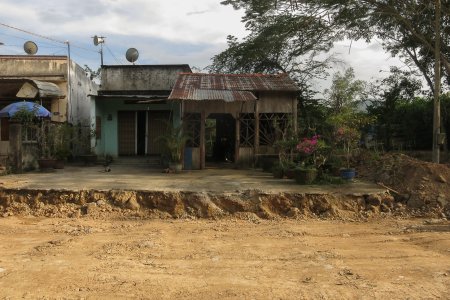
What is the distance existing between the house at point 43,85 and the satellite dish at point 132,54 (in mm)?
3728

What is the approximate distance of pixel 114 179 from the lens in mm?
10820

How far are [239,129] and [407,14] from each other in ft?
21.0

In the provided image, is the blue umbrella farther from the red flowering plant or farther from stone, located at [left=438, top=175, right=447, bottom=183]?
stone, located at [left=438, top=175, right=447, bottom=183]

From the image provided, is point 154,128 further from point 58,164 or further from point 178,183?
point 178,183

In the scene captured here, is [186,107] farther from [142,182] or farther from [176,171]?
[142,182]

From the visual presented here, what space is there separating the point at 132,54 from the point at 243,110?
9840 mm

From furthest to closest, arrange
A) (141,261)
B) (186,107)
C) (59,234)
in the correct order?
1. (186,107)
2. (59,234)
3. (141,261)

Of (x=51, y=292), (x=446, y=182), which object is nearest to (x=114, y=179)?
(x=51, y=292)

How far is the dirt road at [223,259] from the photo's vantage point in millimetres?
4629

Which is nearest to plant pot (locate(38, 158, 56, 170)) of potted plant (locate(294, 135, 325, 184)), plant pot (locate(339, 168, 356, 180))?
potted plant (locate(294, 135, 325, 184))

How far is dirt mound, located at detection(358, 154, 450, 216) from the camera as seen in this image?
9164 millimetres

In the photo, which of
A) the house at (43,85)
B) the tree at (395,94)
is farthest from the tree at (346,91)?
the house at (43,85)

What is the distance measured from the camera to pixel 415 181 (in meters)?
9.84

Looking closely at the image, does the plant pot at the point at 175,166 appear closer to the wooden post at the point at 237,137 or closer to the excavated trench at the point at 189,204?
the wooden post at the point at 237,137
